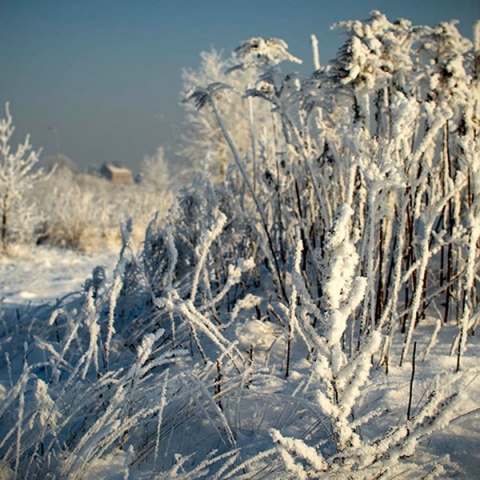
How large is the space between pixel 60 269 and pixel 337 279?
15.6 ft

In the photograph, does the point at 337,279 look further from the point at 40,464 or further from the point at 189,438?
the point at 40,464

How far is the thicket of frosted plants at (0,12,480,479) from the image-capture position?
699 mm

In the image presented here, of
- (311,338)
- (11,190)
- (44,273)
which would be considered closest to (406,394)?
(311,338)

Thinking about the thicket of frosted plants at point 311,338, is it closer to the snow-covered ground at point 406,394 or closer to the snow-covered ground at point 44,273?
the snow-covered ground at point 406,394

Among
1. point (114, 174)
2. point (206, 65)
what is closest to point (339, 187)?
point (206, 65)

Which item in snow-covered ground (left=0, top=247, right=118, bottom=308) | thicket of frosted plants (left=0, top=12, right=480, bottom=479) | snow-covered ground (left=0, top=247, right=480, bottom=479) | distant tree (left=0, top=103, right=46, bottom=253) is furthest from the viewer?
distant tree (left=0, top=103, right=46, bottom=253)

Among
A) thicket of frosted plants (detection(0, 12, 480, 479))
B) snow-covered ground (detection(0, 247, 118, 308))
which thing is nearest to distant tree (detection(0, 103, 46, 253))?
snow-covered ground (detection(0, 247, 118, 308))

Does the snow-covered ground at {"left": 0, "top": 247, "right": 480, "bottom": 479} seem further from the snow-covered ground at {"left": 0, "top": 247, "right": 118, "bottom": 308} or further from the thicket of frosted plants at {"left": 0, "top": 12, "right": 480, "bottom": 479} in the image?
the snow-covered ground at {"left": 0, "top": 247, "right": 118, "bottom": 308}

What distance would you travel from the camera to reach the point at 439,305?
1.75 meters

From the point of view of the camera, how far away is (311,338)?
0.67 metres

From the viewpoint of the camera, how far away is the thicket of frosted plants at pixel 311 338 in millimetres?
699

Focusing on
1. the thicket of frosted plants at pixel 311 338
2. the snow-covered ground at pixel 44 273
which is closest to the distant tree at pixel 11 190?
the snow-covered ground at pixel 44 273

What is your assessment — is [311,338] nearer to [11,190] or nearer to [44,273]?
[44,273]

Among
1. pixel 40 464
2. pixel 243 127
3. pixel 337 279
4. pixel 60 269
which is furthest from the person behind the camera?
pixel 243 127
